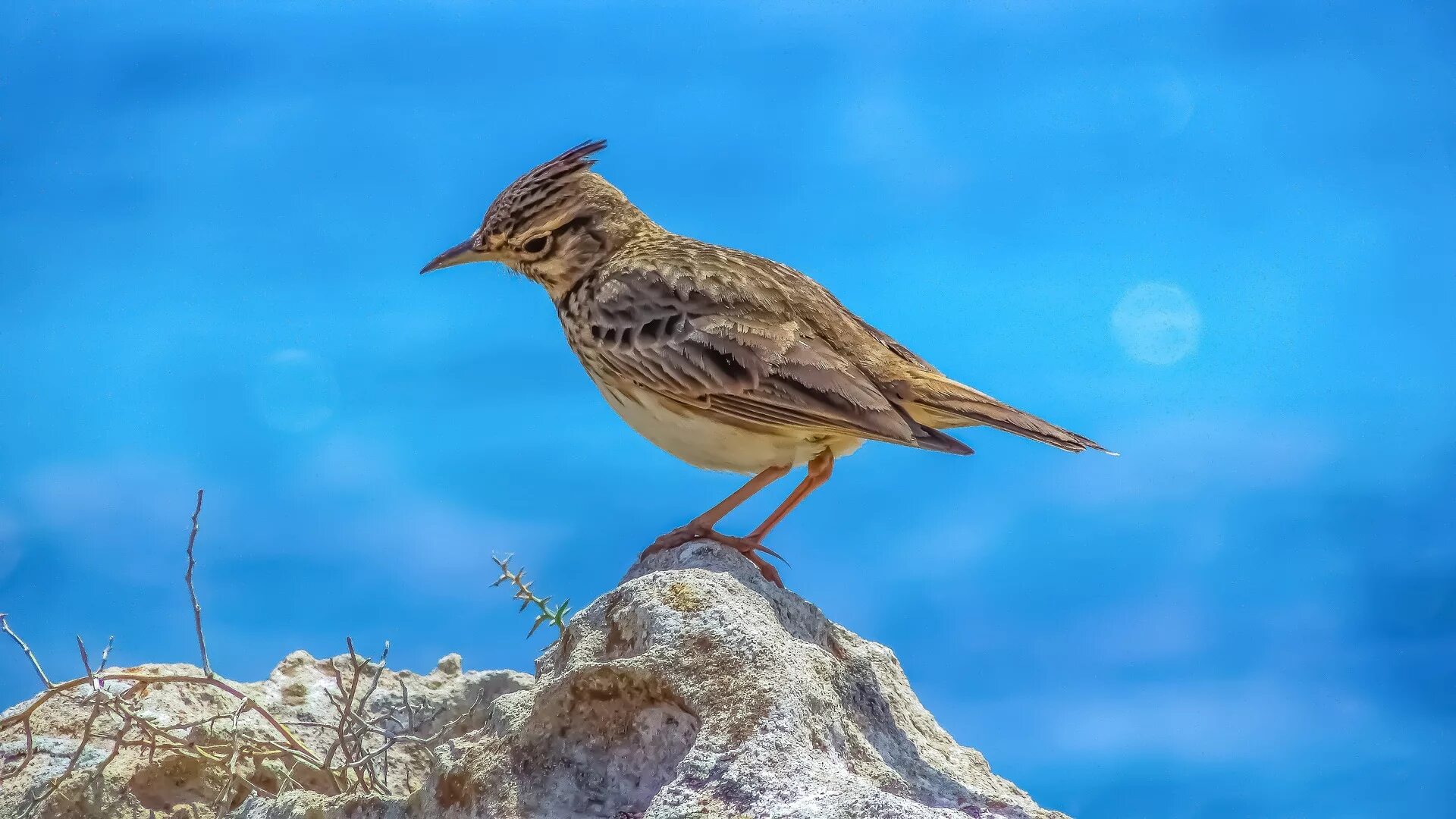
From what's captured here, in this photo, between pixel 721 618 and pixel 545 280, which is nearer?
pixel 721 618

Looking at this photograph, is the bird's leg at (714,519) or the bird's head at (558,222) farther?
the bird's head at (558,222)

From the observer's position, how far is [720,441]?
668cm

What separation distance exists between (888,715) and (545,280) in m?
3.78

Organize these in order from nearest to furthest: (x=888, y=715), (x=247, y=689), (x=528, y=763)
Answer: (x=528, y=763), (x=888, y=715), (x=247, y=689)

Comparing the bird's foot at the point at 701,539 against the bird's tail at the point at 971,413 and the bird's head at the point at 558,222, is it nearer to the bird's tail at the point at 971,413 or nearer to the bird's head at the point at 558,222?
the bird's tail at the point at 971,413

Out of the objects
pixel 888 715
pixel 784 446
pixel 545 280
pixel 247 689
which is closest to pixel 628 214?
pixel 545 280

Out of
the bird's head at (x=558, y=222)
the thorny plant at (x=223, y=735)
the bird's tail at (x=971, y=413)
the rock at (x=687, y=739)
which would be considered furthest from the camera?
the bird's head at (x=558, y=222)

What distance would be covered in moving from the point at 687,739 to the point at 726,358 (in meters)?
2.67

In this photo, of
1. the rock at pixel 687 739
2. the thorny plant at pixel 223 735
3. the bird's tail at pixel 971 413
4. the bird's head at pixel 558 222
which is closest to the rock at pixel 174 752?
the thorny plant at pixel 223 735

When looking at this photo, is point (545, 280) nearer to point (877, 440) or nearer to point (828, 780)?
point (877, 440)

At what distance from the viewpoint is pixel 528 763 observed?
4441mm

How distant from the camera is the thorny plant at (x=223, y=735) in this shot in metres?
5.64

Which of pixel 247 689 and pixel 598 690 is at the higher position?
pixel 247 689

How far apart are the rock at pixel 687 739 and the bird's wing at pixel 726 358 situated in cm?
145
